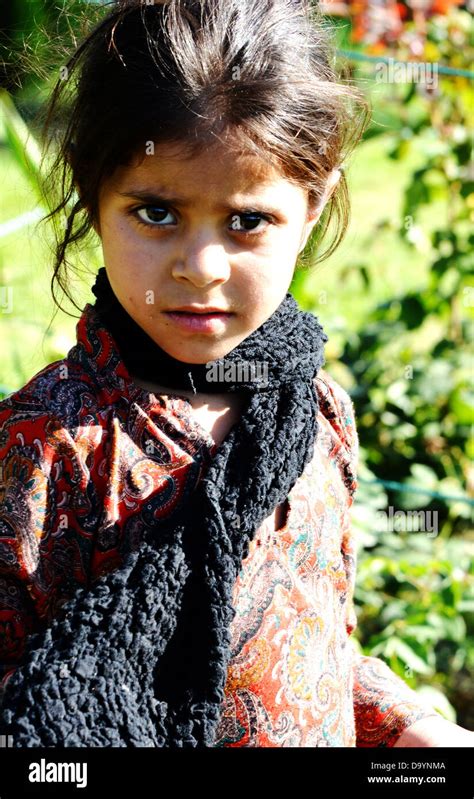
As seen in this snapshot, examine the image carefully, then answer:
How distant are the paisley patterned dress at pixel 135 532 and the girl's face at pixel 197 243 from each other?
0.10 meters

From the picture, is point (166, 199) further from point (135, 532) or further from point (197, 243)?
point (135, 532)

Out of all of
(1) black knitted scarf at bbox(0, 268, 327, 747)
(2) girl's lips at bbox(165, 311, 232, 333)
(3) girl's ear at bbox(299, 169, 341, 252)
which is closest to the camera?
(1) black knitted scarf at bbox(0, 268, 327, 747)

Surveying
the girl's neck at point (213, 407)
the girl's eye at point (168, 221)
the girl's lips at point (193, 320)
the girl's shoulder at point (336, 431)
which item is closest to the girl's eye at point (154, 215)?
the girl's eye at point (168, 221)

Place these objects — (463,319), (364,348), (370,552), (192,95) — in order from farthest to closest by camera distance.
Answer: (463,319) → (364,348) → (370,552) → (192,95)

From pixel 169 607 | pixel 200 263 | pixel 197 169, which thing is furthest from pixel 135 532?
pixel 197 169

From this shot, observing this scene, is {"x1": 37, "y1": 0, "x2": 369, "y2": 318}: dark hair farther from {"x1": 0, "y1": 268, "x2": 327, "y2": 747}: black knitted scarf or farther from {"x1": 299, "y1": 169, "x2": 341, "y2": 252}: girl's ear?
{"x1": 0, "y1": 268, "x2": 327, "y2": 747}: black knitted scarf

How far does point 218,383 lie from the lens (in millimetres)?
1499

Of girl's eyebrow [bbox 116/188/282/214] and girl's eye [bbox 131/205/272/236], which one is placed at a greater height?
girl's eyebrow [bbox 116/188/282/214]

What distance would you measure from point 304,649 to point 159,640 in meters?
0.24

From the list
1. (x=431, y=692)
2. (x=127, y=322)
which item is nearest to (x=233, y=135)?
(x=127, y=322)

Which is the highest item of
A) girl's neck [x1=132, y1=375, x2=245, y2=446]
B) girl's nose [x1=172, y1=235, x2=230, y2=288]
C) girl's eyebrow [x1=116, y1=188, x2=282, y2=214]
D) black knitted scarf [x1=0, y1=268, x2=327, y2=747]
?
girl's eyebrow [x1=116, y1=188, x2=282, y2=214]

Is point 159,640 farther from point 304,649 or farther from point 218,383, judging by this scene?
point 218,383

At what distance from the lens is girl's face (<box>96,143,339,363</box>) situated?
133 centimetres

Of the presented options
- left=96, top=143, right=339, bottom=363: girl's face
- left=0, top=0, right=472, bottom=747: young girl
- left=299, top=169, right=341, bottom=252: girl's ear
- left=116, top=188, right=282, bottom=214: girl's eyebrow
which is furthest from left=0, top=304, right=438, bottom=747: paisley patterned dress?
left=299, top=169, right=341, bottom=252: girl's ear
